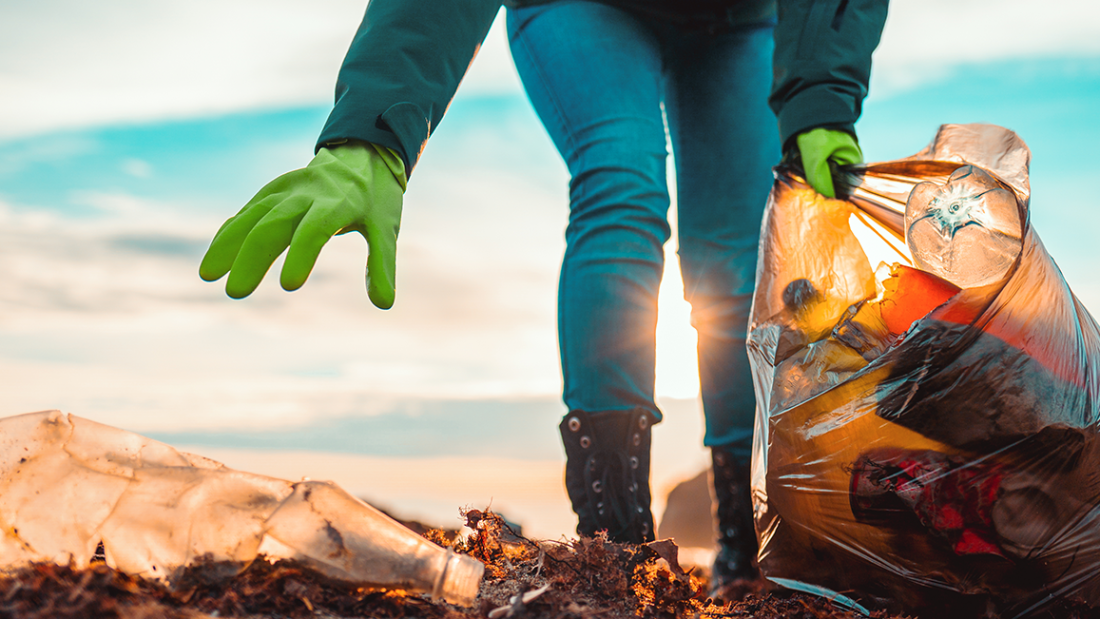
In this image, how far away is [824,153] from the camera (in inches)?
48.9

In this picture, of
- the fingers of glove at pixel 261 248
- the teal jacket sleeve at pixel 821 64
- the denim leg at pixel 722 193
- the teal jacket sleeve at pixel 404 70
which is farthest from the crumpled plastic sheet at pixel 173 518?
the teal jacket sleeve at pixel 821 64

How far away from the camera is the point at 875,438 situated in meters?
0.94

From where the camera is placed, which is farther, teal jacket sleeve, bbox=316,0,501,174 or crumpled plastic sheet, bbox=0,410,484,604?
teal jacket sleeve, bbox=316,0,501,174

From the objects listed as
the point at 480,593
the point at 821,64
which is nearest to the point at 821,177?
the point at 821,64

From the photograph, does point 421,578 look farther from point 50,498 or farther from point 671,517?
point 671,517

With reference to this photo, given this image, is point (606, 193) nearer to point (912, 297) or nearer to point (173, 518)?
point (912, 297)

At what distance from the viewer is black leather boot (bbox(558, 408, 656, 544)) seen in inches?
49.4

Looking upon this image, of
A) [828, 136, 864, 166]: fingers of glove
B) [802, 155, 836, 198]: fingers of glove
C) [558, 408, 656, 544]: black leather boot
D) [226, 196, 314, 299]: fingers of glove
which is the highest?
[828, 136, 864, 166]: fingers of glove

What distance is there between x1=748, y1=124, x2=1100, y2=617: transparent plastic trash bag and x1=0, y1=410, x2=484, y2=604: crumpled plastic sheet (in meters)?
0.55

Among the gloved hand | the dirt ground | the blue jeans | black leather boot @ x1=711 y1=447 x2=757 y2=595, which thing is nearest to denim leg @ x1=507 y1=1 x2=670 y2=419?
the blue jeans

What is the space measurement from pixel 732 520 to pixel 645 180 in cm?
70

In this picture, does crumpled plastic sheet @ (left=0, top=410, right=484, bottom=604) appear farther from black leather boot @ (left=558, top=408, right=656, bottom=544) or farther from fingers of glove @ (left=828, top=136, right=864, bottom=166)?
fingers of glove @ (left=828, top=136, right=864, bottom=166)

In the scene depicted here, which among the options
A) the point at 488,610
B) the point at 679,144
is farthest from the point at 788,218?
the point at 488,610

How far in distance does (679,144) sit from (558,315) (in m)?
0.51
